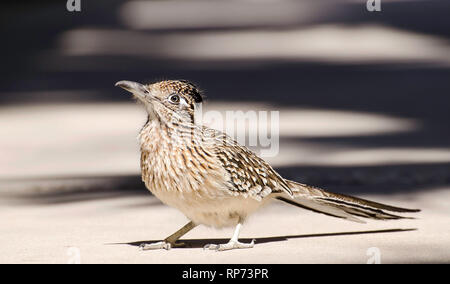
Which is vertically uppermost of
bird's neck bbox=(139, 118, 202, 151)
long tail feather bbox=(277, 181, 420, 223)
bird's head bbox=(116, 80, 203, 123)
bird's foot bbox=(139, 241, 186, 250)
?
bird's head bbox=(116, 80, 203, 123)

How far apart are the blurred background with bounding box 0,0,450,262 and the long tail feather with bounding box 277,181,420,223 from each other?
186 centimetres

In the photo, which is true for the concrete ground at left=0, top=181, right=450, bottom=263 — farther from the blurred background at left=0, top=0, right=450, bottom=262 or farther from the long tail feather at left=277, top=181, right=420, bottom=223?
the blurred background at left=0, top=0, right=450, bottom=262

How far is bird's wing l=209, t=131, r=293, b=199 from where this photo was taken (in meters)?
5.89

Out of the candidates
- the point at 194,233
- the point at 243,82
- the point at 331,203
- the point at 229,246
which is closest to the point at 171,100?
the point at 229,246

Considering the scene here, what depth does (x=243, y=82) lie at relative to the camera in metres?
14.3

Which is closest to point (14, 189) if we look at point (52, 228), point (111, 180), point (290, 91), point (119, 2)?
point (111, 180)

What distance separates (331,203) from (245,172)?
0.67 meters

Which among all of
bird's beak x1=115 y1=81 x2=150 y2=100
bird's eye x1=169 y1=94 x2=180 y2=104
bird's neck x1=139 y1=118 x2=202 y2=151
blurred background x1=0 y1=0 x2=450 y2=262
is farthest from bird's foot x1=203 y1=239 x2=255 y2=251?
blurred background x1=0 y1=0 x2=450 y2=262

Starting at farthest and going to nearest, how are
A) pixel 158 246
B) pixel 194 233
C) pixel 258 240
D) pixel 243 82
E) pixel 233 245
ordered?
1. pixel 243 82
2. pixel 194 233
3. pixel 258 240
4. pixel 158 246
5. pixel 233 245

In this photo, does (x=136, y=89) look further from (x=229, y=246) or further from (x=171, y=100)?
(x=229, y=246)

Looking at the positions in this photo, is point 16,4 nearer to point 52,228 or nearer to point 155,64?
point 155,64

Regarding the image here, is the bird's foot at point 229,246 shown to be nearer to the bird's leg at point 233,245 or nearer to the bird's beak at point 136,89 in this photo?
the bird's leg at point 233,245

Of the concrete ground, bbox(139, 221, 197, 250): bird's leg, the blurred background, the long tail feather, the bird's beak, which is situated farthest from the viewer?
the blurred background

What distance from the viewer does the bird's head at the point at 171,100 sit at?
18.8 ft
